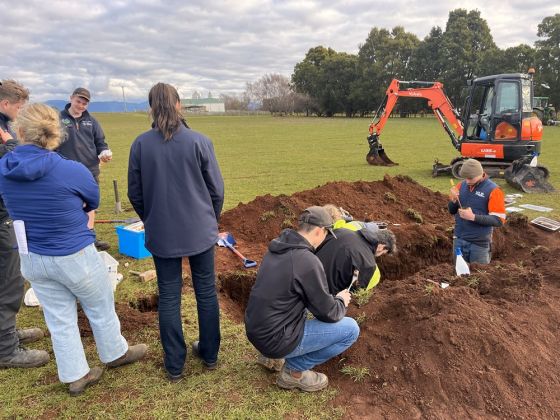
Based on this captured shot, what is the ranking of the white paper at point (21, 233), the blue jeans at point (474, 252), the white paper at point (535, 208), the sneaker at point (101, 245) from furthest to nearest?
1. the white paper at point (535, 208)
2. the sneaker at point (101, 245)
3. the blue jeans at point (474, 252)
4. the white paper at point (21, 233)

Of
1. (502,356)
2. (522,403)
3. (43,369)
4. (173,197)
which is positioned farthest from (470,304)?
(43,369)

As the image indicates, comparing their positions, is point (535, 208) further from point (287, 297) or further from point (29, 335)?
point (29, 335)

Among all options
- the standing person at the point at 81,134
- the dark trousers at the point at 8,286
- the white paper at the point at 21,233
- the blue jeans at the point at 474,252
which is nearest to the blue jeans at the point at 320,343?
the white paper at the point at 21,233

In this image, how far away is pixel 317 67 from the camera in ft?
225

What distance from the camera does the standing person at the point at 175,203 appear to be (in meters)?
2.87

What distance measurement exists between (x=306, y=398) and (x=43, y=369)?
2.23 m

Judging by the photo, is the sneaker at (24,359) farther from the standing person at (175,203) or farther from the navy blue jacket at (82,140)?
the navy blue jacket at (82,140)

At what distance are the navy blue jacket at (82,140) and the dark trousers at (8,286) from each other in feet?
8.03

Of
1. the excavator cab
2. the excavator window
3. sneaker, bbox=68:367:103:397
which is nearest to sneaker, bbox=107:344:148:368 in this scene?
sneaker, bbox=68:367:103:397

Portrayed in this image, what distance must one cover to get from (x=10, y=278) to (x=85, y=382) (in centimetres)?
109

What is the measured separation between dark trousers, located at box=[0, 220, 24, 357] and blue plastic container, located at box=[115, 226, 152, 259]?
2.32 m

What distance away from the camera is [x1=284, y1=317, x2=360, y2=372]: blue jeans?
2.96 m

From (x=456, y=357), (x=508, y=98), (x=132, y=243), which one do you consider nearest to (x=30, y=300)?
(x=132, y=243)

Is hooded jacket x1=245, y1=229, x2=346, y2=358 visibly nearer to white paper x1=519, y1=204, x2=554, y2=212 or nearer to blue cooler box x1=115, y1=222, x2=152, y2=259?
blue cooler box x1=115, y1=222, x2=152, y2=259
